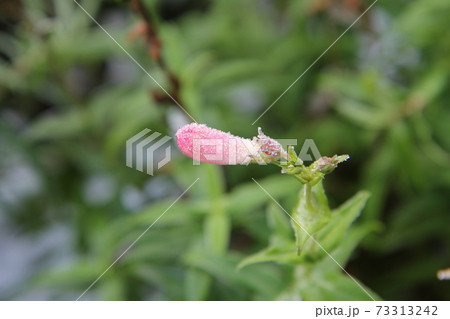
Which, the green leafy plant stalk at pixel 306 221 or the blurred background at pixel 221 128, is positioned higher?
the blurred background at pixel 221 128

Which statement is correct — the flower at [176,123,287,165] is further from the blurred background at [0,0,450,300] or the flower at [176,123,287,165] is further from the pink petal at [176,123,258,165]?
the blurred background at [0,0,450,300]

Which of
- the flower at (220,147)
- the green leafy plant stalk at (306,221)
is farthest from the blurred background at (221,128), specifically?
the flower at (220,147)

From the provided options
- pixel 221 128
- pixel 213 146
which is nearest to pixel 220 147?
pixel 213 146

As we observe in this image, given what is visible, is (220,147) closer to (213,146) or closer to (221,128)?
(213,146)

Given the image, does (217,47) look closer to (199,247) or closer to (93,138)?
(93,138)

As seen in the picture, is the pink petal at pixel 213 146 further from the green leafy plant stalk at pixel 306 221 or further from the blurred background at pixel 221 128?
the blurred background at pixel 221 128

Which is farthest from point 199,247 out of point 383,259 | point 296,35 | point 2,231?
point 2,231
